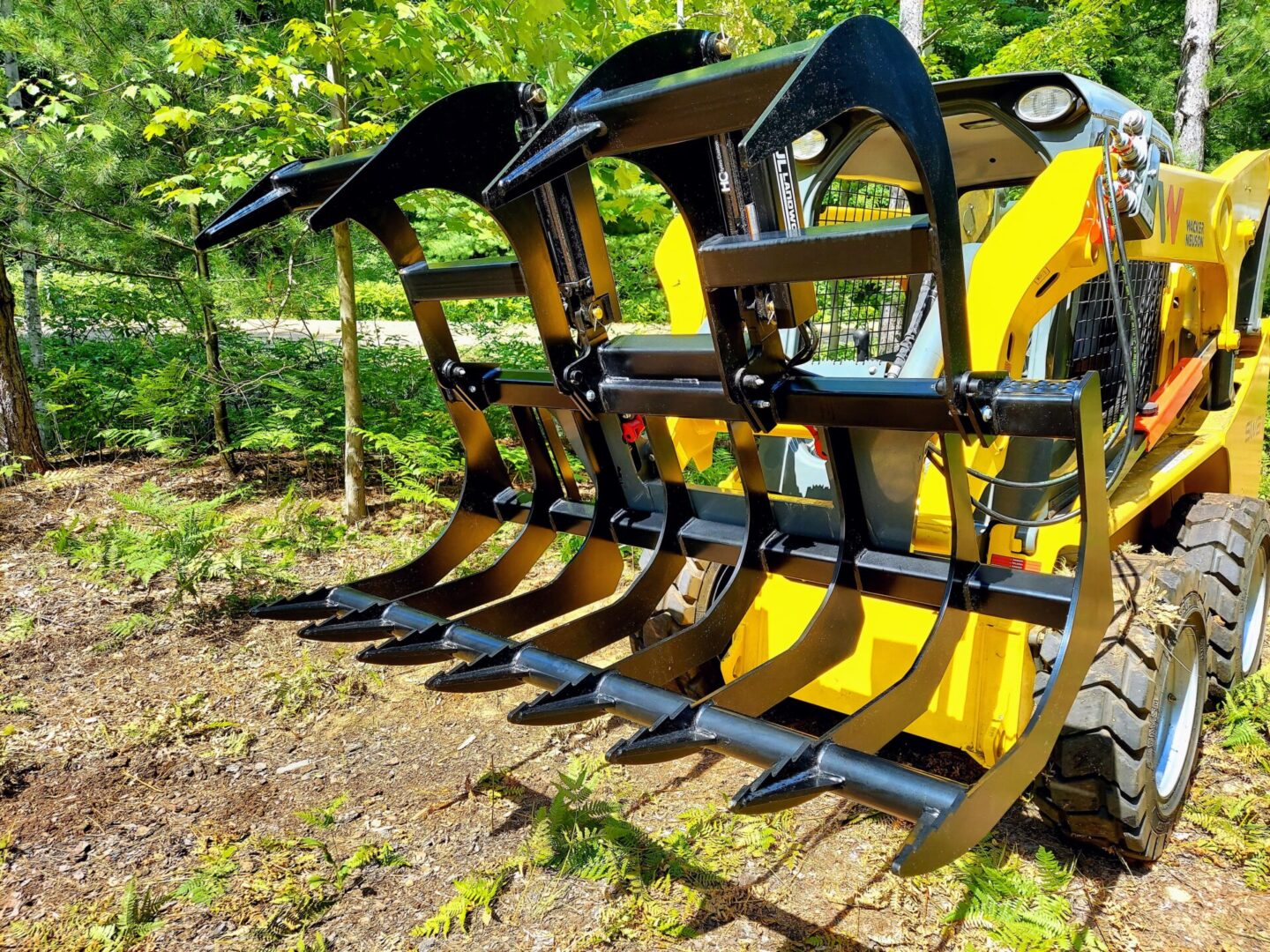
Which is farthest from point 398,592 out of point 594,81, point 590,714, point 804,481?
point 594,81

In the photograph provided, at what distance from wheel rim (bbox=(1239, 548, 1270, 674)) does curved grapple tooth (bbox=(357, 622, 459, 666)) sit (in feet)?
11.1

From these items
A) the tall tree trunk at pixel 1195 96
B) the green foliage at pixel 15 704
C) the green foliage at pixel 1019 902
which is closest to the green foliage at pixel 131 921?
the green foliage at pixel 15 704

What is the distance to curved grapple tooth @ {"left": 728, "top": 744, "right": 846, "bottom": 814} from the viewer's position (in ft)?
5.82

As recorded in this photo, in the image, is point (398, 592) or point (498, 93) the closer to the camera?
point (498, 93)

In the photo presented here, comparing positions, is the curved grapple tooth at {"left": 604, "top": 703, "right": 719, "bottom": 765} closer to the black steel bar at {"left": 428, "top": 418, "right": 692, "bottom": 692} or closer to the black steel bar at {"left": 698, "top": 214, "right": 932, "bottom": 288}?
the black steel bar at {"left": 428, "top": 418, "right": 692, "bottom": 692}

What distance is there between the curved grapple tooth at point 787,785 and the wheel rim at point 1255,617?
3.02 m

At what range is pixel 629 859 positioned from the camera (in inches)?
114

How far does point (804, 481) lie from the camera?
3.51 meters

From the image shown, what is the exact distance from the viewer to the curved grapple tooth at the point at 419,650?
2500 mm

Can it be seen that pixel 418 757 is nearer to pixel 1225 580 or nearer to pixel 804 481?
pixel 804 481

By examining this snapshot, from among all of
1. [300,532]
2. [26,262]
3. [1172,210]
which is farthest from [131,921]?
[26,262]

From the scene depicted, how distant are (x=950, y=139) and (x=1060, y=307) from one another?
2.63 ft

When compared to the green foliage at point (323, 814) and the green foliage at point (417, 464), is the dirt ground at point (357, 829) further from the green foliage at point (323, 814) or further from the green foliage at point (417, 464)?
the green foliage at point (417, 464)

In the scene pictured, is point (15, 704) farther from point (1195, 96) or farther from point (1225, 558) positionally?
point (1195, 96)
